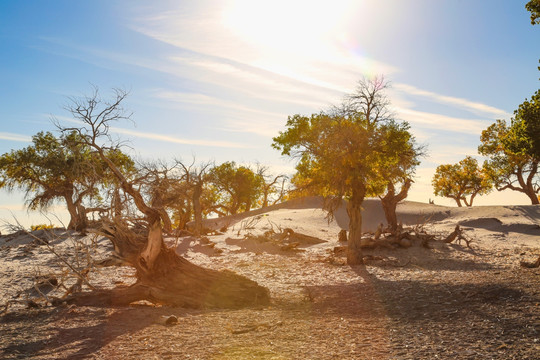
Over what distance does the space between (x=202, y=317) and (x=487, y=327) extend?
5946mm

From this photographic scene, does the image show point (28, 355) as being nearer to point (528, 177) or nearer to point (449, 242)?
point (449, 242)

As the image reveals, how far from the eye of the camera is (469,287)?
1200cm

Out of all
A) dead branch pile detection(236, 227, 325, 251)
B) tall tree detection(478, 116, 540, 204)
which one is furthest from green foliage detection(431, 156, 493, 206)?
dead branch pile detection(236, 227, 325, 251)

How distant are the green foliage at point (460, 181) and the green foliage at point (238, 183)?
23.5 m

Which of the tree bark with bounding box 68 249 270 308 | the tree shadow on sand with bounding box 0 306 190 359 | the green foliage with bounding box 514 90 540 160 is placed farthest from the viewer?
the green foliage with bounding box 514 90 540 160

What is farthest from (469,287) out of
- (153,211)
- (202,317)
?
(153,211)

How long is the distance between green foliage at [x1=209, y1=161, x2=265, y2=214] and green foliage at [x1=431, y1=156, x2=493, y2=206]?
924 inches

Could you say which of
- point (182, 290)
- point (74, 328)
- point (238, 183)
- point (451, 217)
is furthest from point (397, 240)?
point (238, 183)

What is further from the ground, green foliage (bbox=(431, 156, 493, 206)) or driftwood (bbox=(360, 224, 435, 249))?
green foliage (bbox=(431, 156, 493, 206))

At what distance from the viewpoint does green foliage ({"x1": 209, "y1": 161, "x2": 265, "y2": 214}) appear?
56.0 metres

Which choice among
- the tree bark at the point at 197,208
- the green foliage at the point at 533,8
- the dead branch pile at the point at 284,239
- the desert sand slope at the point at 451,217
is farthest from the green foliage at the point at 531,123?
the tree bark at the point at 197,208

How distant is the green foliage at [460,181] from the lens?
186 ft

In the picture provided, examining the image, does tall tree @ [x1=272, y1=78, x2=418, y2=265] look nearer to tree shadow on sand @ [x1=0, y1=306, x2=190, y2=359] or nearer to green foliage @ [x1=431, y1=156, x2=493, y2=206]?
tree shadow on sand @ [x1=0, y1=306, x2=190, y2=359]

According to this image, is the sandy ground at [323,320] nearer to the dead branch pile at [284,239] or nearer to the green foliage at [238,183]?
the dead branch pile at [284,239]
